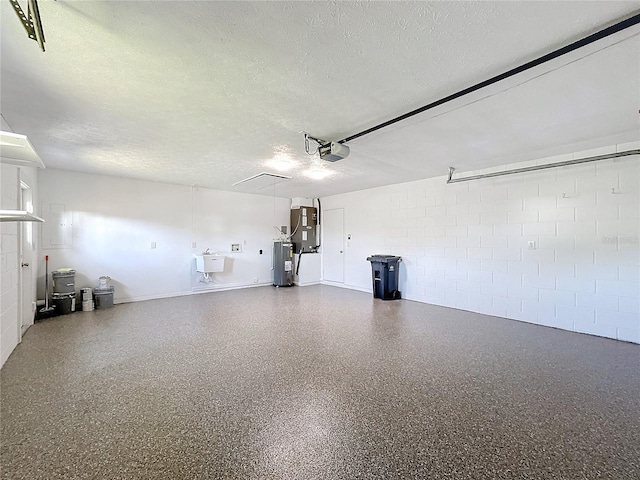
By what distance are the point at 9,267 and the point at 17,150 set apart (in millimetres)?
2341

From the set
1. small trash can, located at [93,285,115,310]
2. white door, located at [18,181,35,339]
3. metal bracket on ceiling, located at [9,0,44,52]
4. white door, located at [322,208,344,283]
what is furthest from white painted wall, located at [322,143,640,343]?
white door, located at [18,181,35,339]

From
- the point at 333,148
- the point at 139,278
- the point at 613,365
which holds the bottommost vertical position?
the point at 613,365

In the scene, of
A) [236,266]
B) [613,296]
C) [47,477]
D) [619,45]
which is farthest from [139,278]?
[613,296]

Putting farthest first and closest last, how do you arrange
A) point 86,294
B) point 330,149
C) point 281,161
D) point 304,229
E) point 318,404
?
point 304,229, point 86,294, point 281,161, point 330,149, point 318,404

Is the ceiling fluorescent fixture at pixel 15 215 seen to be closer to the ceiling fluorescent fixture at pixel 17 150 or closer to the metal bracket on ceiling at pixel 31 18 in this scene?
the ceiling fluorescent fixture at pixel 17 150

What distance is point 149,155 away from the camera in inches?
161

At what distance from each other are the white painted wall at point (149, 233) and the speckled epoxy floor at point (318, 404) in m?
1.72

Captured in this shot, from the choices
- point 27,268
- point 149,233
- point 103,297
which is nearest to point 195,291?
point 149,233

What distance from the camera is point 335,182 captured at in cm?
597

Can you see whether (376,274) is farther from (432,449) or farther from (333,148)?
(432,449)

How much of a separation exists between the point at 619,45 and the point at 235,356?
3.94 meters

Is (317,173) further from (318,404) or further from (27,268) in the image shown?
(27,268)

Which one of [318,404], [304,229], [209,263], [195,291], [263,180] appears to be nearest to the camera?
[318,404]

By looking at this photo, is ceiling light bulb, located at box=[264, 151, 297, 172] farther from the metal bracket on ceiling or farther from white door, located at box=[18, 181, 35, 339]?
white door, located at box=[18, 181, 35, 339]
